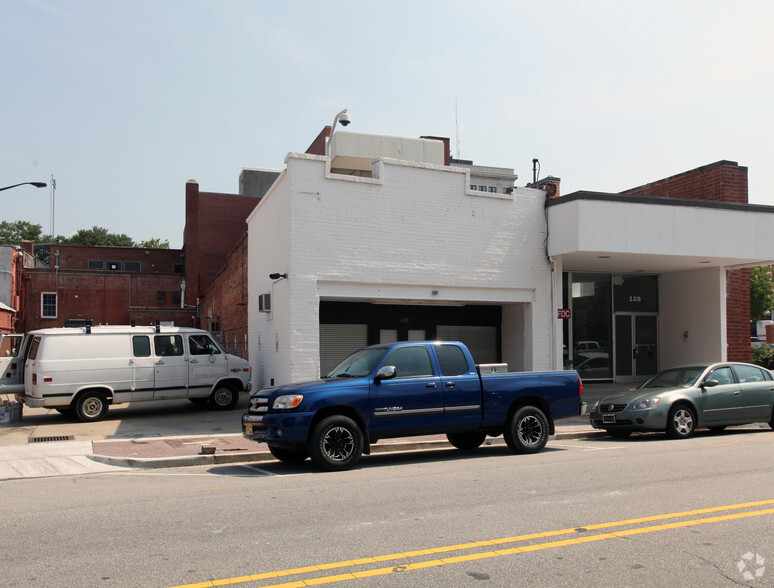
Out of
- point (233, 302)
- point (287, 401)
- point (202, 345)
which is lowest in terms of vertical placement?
point (287, 401)

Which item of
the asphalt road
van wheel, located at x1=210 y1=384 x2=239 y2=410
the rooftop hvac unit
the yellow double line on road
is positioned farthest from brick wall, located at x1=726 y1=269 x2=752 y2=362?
the yellow double line on road

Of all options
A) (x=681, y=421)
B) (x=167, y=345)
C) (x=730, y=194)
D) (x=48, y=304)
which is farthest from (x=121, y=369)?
(x=48, y=304)

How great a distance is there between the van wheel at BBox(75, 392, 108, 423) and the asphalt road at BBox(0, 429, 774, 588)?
6407 mm

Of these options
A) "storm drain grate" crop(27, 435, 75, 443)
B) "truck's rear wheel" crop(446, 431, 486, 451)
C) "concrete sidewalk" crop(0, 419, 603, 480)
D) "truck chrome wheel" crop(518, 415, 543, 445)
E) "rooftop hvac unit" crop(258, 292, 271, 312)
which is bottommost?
"storm drain grate" crop(27, 435, 75, 443)

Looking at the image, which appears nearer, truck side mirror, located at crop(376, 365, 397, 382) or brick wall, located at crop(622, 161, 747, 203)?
truck side mirror, located at crop(376, 365, 397, 382)

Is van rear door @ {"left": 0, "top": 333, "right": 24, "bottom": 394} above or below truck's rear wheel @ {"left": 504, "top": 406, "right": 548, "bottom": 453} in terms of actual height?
above

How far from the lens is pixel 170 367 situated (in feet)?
57.0

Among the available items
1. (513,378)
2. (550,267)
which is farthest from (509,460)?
(550,267)

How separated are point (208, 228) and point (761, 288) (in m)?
33.3

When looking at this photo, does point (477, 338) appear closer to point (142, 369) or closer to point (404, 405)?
point (142, 369)

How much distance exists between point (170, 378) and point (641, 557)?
1389 cm

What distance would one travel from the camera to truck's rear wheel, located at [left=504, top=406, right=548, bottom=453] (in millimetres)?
11320

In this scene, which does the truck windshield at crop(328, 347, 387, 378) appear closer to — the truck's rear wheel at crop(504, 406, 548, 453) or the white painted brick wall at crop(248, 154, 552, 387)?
the truck's rear wheel at crop(504, 406, 548, 453)

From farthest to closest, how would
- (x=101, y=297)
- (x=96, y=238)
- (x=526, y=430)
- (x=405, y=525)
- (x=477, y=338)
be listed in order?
1. (x=96, y=238)
2. (x=101, y=297)
3. (x=477, y=338)
4. (x=526, y=430)
5. (x=405, y=525)
